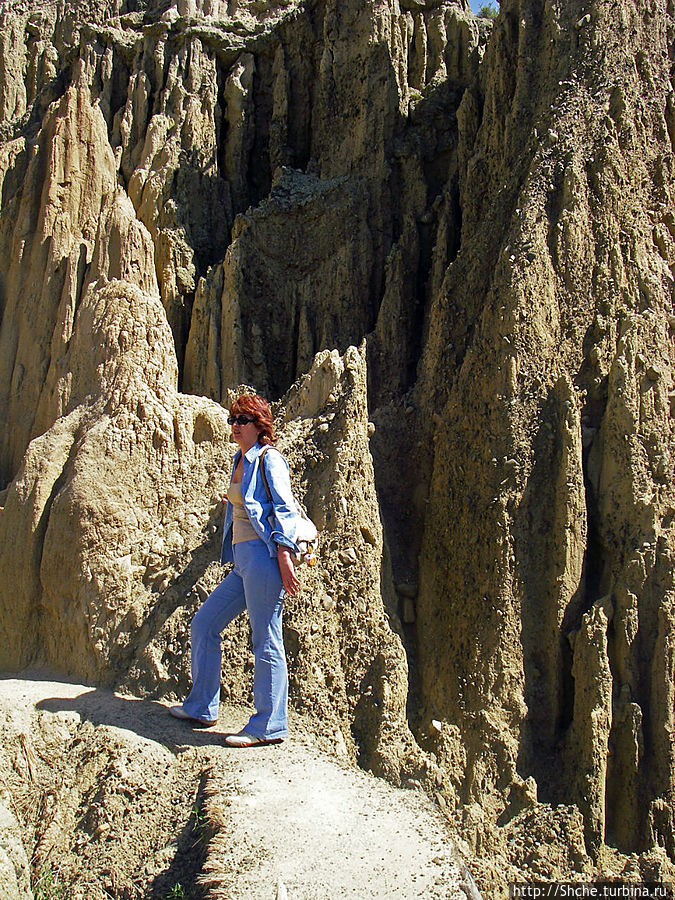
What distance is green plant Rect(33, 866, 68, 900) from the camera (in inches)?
183

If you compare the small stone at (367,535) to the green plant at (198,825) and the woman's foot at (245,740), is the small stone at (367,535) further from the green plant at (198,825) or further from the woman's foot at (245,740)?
the green plant at (198,825)

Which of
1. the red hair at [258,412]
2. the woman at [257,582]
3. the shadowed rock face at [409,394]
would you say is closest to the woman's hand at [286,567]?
the woman at [257,582]

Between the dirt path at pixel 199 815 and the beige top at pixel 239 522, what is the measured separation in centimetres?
128

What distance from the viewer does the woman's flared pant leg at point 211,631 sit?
5605 mm

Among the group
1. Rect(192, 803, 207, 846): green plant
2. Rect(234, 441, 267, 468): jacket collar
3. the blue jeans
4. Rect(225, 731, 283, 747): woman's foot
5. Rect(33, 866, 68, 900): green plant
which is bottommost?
Rect(33, 866, 68, 900): green plant

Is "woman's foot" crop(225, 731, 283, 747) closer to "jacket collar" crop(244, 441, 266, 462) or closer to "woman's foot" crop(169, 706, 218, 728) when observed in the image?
"woman's foot" crop(169, 706, 218, 728)

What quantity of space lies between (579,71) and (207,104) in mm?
7003

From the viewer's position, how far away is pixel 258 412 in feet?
18.4

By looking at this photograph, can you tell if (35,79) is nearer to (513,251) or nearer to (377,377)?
(377,377)

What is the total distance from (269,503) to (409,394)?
4864mm

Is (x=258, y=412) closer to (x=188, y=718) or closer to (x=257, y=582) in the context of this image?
(x=257, y=582)

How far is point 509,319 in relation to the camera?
352 inches

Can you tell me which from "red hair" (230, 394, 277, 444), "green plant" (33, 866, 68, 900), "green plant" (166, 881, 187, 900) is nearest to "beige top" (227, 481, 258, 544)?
"red hair" (230, 394, 277, 444)

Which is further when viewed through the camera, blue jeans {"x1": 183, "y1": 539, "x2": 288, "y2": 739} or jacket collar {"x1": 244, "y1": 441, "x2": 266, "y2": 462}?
jacket collar {"x1": 244, "y1": 441, "x2": 266, "y2": 462}
